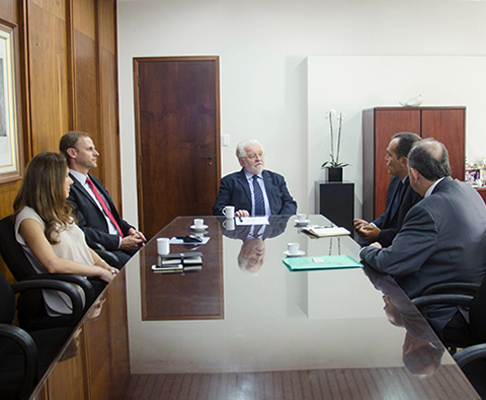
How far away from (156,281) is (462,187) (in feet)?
4.85

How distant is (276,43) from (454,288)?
431 cm

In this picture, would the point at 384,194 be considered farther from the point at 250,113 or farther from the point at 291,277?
the point at 291,277

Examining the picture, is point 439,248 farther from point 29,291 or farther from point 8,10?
point 8,10

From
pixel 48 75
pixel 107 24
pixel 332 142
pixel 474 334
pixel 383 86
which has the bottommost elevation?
pixel 474 334

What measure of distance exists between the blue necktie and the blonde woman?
1.87m

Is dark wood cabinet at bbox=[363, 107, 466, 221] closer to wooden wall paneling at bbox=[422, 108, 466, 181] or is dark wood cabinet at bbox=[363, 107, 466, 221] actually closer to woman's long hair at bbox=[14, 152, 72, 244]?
wooden wall paneling at bbox=[422, 108, 466, 181]

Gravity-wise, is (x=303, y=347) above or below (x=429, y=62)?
below

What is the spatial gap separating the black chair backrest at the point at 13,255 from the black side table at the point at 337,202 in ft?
12.2

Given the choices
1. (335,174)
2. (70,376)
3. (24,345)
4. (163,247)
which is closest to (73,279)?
(163,247)

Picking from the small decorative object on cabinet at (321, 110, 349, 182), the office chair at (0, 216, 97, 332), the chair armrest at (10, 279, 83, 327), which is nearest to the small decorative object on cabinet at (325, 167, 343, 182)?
the small decorative object on cabinet at (321, 110, 349, 182)

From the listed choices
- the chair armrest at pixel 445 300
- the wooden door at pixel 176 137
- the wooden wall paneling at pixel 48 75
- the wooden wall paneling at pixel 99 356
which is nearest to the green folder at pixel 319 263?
the chair armrest at pixel 445 300

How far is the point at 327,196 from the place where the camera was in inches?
218

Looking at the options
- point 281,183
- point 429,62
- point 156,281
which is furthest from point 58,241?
point 429,62

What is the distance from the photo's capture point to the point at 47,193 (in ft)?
→ 8.11
